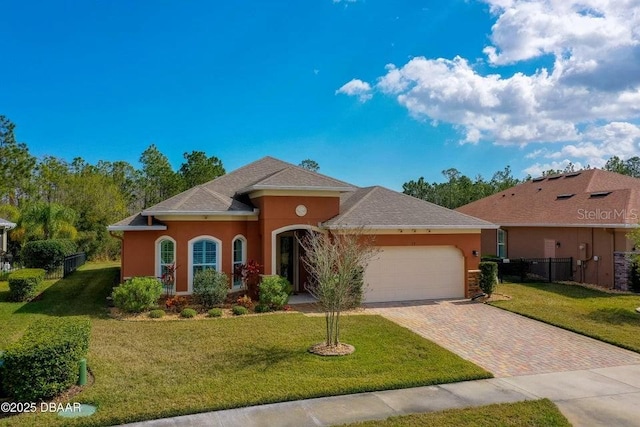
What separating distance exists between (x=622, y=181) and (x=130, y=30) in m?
28.1

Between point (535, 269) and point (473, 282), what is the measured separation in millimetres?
8236

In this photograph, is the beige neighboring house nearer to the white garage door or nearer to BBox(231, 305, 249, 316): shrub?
the white garage door

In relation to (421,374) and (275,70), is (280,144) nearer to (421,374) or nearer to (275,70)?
(275,70)

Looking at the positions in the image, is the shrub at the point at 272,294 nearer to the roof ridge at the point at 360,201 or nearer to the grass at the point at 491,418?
the roof ridge at the point at 360,201

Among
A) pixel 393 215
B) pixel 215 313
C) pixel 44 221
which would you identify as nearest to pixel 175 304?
pixel 215 313

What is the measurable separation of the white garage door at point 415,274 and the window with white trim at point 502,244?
10.7 meters

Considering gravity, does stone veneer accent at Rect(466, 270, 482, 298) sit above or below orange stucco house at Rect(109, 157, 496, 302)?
below

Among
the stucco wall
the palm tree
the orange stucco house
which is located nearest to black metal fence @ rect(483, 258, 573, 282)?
the stucco wall

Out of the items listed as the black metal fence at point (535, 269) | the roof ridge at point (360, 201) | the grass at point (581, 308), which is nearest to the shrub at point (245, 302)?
the roof ridge at point (360, 201)

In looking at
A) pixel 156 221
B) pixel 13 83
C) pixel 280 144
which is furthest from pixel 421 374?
pixel 13 83

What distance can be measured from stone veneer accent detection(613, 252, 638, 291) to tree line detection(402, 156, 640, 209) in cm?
2946

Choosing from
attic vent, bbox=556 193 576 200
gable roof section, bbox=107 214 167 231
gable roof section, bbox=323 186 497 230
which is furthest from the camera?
attic vent, bbox=556 193 576 200

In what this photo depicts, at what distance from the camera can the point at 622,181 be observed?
26.1 meters

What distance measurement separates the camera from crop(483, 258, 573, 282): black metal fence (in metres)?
22.5
